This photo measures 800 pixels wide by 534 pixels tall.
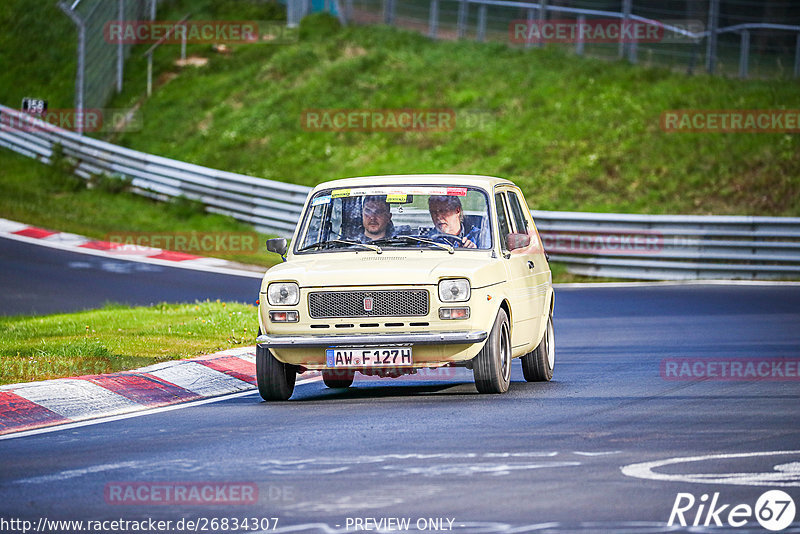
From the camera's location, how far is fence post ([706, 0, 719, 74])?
31.6 metres

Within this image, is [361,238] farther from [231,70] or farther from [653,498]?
[231,70]

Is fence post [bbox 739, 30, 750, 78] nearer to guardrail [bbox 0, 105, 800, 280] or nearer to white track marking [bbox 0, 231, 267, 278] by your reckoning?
guardrail [bbox 0, 105, 800, 280]

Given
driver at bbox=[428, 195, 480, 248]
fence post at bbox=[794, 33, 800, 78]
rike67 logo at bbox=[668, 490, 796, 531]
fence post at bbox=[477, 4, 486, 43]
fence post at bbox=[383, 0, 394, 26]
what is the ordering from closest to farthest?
1. rike67 logo at bbox=[668, 490, 796, 531]
2. driver at bbox=[428, 195, 480, 248]
3. fence post at bbox=[794, 33, 800, 78]
4. fence post at bbox=[477, 4, 486, 43]
5. fence post at bbox=[383, 0, 394, 26]

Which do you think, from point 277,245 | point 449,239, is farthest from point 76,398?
point 449,239

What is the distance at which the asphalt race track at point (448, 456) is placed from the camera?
672 centimetres

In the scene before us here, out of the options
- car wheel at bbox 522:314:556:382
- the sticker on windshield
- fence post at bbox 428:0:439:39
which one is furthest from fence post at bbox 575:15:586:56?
the sticker on windshield

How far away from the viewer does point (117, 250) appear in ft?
85.0

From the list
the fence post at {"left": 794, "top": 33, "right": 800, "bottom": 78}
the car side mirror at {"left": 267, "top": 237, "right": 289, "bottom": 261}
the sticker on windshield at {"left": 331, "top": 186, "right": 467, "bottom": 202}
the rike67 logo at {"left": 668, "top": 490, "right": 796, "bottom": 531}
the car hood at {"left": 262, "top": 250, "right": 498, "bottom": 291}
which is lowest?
the rike67 logo at {"left": 668, "top": 490, "right": 796, "bottom": 531}

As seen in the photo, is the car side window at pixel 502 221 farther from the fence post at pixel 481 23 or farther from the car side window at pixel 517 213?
the fence post at pixel 481 23

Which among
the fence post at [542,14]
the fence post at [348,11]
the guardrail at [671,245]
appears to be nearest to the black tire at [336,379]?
the guardrail at [671,245]

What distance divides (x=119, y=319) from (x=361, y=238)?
19.2 feet

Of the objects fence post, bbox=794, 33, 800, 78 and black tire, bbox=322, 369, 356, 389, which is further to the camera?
fence post, bbox=794, 33, 800, 78

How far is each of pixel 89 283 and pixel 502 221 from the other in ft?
37.0

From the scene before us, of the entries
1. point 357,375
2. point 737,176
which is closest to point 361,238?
point 357,375
